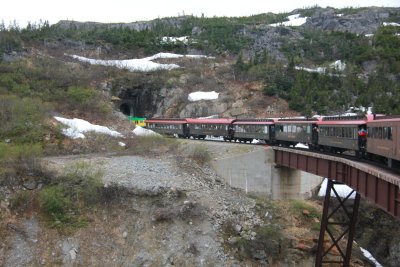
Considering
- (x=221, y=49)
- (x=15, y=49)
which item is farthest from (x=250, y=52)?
(x=15, y=49)

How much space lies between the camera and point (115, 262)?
79.3 feet

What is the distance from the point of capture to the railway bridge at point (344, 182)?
17375mm

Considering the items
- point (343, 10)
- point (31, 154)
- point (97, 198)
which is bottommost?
point (97, 198)

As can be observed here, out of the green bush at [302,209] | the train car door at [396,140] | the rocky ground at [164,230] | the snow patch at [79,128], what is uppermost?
the train car door at [396,140]

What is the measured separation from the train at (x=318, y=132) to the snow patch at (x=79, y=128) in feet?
33.6

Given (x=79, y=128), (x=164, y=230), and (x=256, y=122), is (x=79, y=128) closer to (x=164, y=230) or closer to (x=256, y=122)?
(x=256, y=122)

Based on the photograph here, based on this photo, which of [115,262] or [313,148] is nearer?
[115,262]

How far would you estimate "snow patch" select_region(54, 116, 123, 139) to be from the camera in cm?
3850

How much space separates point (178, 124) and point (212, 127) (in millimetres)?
5667

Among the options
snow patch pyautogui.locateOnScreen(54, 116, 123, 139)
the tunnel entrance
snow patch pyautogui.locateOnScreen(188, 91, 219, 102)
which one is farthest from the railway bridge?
the tunnel entrance

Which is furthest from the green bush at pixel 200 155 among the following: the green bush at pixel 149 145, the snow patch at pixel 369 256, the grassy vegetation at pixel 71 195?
the snow patch at pixel 369 256

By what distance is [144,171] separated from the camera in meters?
31.5

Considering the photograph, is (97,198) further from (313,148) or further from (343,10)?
(343,10)

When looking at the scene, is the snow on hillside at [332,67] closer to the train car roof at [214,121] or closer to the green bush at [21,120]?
the train car roof at [214,121]
